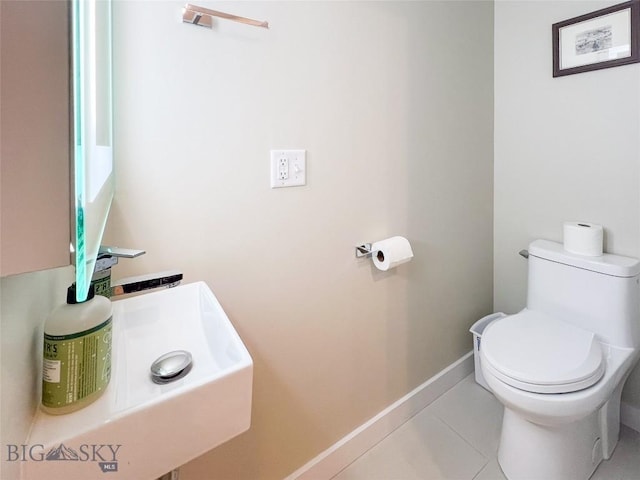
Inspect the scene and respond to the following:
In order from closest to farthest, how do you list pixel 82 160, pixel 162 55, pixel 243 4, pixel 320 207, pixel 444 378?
pixel 82 160, pixel 162 55, pixel 243 4, pixel 320 207, pixel 444 378

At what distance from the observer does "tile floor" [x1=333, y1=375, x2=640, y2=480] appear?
4.30 ft

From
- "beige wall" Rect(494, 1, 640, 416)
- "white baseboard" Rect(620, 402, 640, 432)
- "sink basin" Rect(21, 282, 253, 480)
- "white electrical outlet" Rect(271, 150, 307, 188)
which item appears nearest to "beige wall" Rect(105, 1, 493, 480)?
"white electrical outlet" Rect(271, 150, 307, 188)

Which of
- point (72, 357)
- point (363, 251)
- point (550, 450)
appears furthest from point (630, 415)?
point (72, 357)

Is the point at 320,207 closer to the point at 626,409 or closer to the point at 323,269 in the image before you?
the point at 323,269

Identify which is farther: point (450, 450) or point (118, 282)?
point (450, 450)

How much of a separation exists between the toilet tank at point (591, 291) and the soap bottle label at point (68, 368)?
1.69 metres

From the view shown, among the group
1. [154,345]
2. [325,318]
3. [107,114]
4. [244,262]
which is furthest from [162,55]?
[325,318]

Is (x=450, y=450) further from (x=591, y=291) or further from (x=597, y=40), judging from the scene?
(x=597, y=40)

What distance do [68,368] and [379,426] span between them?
135 cm

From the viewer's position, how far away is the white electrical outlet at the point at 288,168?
1.05 metres

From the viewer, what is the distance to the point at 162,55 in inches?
33.4

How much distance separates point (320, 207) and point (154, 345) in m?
0.68

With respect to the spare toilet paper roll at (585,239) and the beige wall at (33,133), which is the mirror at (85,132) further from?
the spare toilet paper roll at (585,239)

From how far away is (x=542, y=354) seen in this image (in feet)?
3.82
